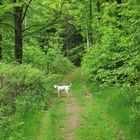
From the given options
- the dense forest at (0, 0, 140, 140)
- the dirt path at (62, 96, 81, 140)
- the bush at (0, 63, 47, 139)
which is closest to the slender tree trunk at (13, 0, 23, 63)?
the dense forest at (0, 0, 140, 140)

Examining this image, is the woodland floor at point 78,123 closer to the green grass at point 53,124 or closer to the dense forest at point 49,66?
the green grass at point 53,124

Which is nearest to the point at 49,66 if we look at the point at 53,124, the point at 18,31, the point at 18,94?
the point at 18,31

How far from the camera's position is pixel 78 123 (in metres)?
14.0

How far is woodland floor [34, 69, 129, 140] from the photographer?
12.4m

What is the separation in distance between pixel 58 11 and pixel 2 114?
12870 mm

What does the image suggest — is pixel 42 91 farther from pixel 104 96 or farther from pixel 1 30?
pixel 1 30

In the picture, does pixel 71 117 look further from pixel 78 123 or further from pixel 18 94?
pixel 18 94

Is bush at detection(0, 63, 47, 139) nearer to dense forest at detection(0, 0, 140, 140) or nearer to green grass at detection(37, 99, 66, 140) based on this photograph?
dense forest at detection(0, 0, 140, 140)

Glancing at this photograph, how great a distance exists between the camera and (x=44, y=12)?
82.6ft

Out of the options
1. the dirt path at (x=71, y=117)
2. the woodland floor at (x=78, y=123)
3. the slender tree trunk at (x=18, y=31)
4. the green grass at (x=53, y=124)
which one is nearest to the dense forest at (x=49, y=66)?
the slender tree trunk at (x=18, y=31)

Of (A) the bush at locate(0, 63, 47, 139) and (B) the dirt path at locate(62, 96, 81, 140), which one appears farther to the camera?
(A) the bush at locate(0, 63, 47, 139)

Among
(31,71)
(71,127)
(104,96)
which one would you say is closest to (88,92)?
(104,96)

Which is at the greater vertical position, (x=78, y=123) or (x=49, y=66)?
(x=49, y=66)

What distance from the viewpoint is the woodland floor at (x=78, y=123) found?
1245 cm
